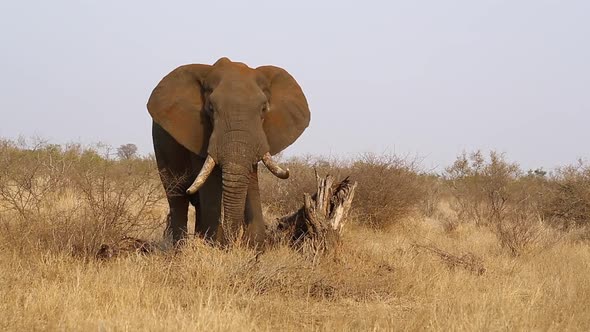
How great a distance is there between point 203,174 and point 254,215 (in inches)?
44.8

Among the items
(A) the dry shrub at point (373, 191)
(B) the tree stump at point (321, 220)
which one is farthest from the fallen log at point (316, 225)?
(A) the dry shrub at point (373, 191)

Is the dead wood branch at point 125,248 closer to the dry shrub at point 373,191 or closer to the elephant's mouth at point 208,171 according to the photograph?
the elephant's mouth at point 208,171

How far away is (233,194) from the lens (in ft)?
23.9

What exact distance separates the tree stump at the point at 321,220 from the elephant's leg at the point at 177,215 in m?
1.27

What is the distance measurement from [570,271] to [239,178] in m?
4.27

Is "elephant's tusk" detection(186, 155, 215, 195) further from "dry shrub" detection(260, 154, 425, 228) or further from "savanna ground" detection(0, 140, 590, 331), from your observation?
"dry shrub" detection(260, 154, 425, 228)

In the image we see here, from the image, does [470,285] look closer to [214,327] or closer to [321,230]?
[321,230]

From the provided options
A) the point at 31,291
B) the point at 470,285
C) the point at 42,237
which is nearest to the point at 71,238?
the point at 42,237

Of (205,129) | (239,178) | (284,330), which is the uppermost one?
(205,129)

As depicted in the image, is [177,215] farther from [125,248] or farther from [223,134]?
[223,134]

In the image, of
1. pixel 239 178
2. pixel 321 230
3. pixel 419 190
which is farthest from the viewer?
pixel 419 190

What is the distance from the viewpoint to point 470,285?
21.9ft

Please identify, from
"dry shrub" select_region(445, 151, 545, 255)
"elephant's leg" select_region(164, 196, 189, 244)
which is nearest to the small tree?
"elephant's leg" select_region(164, 196, 189, 244)

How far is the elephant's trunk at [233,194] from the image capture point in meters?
7.24
